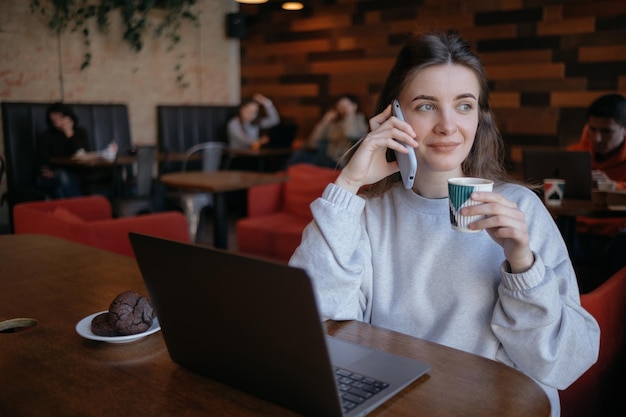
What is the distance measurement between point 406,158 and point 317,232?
0.25 m

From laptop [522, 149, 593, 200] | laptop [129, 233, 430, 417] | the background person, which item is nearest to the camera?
laptop [129, 233, 430, 417]

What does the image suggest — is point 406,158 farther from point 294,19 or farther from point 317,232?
point 294,19


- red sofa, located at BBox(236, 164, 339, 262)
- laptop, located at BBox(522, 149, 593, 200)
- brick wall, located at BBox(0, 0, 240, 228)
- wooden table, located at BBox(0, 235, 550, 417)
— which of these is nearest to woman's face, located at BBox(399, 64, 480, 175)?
wooden table, located at BBox(0, 235, 550, 417)

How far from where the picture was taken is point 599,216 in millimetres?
2691

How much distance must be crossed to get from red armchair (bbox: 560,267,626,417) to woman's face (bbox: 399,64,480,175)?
0.73 m

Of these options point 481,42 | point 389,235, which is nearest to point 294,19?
point 481,42

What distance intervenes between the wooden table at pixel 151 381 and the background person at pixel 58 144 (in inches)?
189

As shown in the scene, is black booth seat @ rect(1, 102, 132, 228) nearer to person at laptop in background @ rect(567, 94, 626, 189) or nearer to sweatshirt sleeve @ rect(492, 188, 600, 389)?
person at laptop in background @ rect(567, 94, 626, 189)

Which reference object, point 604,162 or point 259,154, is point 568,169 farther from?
point 259,154

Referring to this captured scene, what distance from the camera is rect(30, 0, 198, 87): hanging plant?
21.8 feet

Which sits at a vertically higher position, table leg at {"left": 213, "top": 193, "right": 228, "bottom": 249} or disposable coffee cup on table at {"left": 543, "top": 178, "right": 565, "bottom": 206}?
disposable coffee cup on table at {"left": 543, "top": 178, "right": 565, "bottom": 206}

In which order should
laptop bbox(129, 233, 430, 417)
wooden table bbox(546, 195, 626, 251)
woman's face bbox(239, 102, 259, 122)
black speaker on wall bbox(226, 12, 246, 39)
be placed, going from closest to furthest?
laptop bbox(129, 233, 430, 417)
wooden table bbox(546, 195, 626, 251)
woman's face bbox(239, 102, 259, 122)
black speaker on wall bbox(226, 12, 246, 39)

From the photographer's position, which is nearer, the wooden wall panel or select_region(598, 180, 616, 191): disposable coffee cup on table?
select_region(598, 180, 616, 191): disposable coffee cup on table

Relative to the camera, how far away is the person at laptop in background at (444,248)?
1099 millimetres
